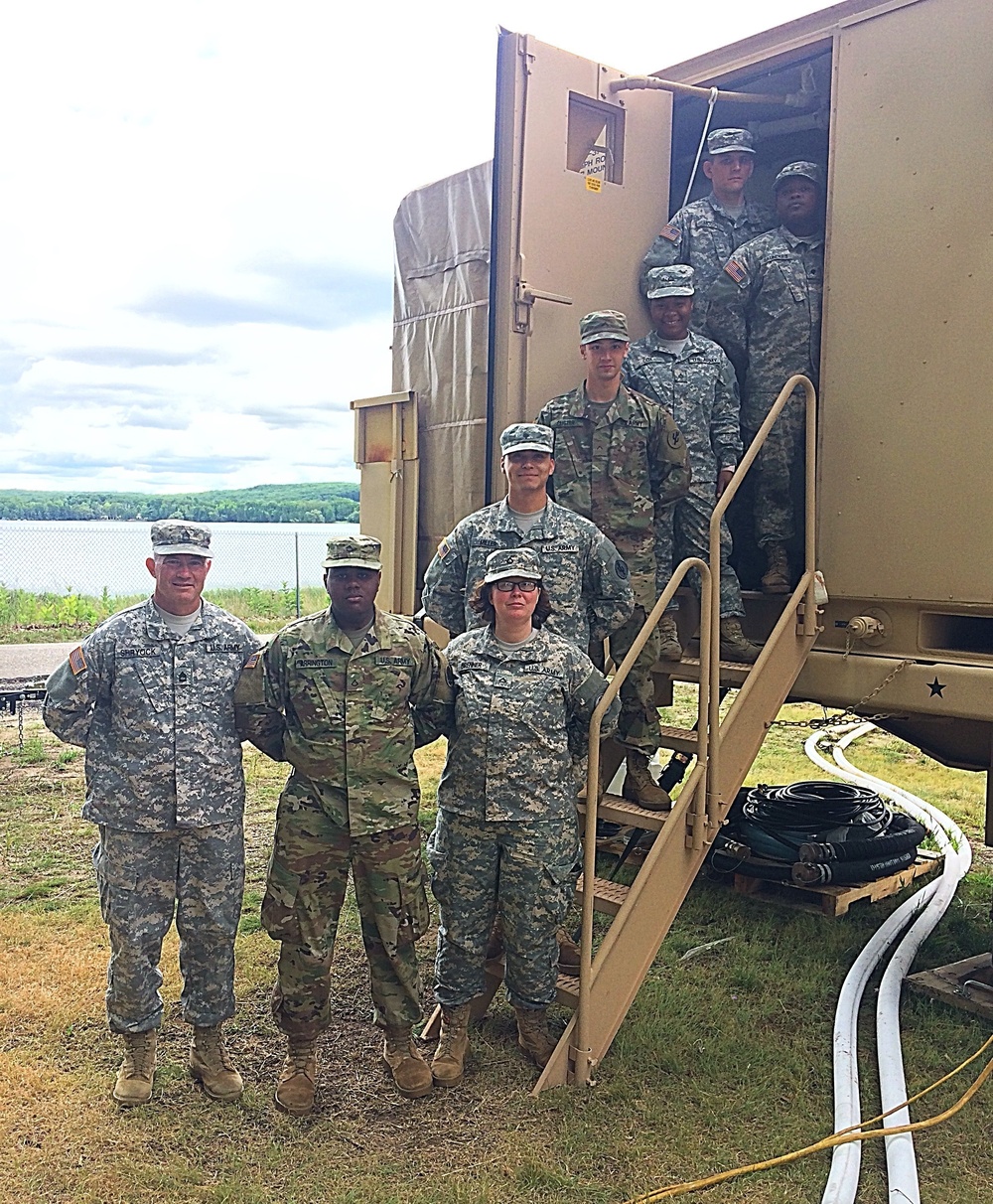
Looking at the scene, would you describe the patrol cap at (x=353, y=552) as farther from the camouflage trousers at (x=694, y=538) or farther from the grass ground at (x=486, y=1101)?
the grass ground at (x=486, y=1101)

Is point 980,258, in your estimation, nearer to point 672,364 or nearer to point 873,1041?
point 672,364

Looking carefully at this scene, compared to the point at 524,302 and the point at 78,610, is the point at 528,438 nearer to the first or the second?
the point at 524,302

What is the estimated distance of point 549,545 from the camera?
4.07 metres

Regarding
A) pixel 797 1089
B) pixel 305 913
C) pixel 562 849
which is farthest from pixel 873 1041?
pixel 305 913

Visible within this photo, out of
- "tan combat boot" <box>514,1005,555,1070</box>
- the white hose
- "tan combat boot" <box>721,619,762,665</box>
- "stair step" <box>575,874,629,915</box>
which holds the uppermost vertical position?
"tan combat boot" <box>721,619,762,665</box>

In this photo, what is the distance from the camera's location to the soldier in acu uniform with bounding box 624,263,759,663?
4.70 metres

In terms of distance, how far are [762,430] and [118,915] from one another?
2694mm

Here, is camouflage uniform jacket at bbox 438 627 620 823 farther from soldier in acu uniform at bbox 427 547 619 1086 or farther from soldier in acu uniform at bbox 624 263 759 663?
soldier in acu uniform at bbox 624 263 759 663

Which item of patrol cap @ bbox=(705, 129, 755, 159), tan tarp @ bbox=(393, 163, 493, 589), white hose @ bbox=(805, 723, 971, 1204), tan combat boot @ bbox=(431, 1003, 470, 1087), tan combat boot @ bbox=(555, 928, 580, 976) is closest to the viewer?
white hose @ bbox=(805, 723, 971, 1204)

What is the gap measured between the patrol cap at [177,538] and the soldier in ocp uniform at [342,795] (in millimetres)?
388

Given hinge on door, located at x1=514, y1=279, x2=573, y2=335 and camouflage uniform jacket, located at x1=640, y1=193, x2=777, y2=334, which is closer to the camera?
hinge on door, located at x1=514, y1=279, x2=573, y2=335

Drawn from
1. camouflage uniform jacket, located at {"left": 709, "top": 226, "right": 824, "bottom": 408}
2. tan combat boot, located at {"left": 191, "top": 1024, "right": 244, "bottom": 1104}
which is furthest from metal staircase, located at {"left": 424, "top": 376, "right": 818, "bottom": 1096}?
tan combat boot, located at {"left": 191, "top": 1024, "right": 244, "bottom": 1104}

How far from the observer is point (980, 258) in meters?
4.11

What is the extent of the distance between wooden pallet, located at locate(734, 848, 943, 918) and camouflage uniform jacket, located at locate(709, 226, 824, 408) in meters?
2.30
